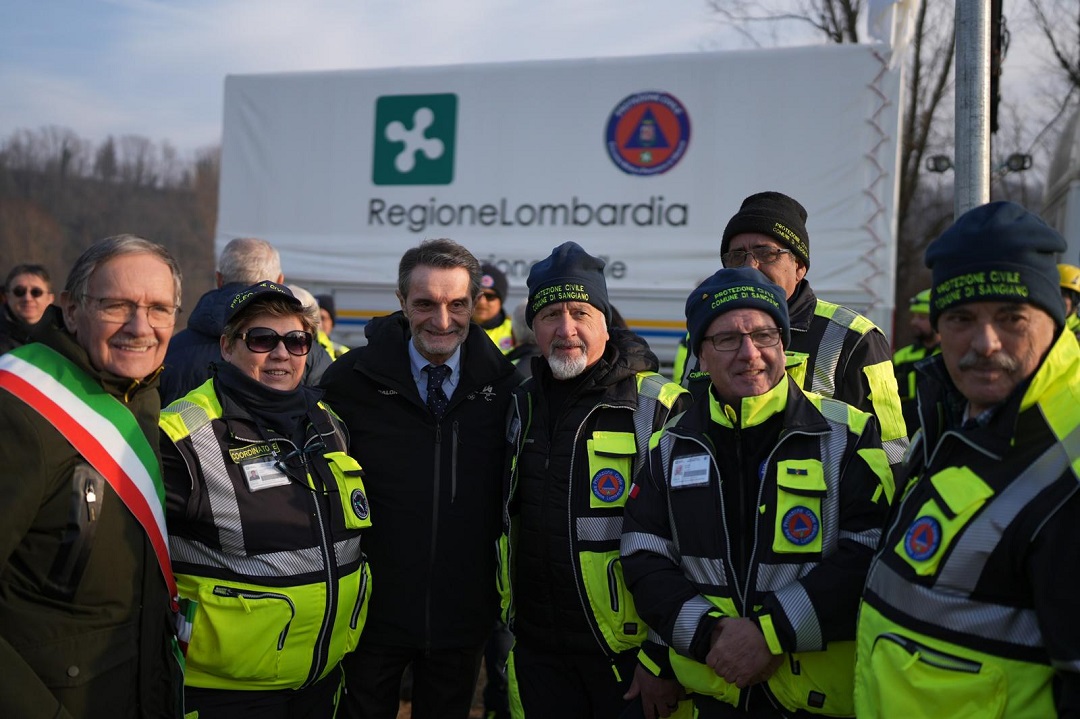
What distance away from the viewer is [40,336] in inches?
87.3

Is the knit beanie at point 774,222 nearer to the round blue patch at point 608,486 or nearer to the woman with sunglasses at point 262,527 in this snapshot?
the round blue patch at point 608,486

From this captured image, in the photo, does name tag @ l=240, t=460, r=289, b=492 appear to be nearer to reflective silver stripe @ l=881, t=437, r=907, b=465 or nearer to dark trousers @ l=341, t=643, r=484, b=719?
dark trousers @ l=341, t=643, r=484, b=719

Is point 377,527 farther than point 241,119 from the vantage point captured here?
No

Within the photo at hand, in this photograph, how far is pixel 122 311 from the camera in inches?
88.0

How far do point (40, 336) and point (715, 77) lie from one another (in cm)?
604

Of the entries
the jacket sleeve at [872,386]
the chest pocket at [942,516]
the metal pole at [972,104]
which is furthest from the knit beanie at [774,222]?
the chest pocket at [942,516]

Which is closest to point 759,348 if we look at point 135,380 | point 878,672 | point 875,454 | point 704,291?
point 704,291

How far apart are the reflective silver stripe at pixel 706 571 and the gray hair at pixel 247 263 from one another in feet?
8.00

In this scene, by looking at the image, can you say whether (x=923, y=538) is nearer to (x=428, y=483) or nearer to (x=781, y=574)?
(x=781, y=574)

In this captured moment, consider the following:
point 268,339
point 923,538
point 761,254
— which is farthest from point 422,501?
point 923,538

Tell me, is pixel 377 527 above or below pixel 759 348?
below

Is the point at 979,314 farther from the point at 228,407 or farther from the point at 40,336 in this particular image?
the point at 40,336

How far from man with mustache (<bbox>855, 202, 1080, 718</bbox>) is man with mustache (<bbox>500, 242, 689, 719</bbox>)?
99cm

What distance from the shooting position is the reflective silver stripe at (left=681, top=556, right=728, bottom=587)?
2.37 metres
